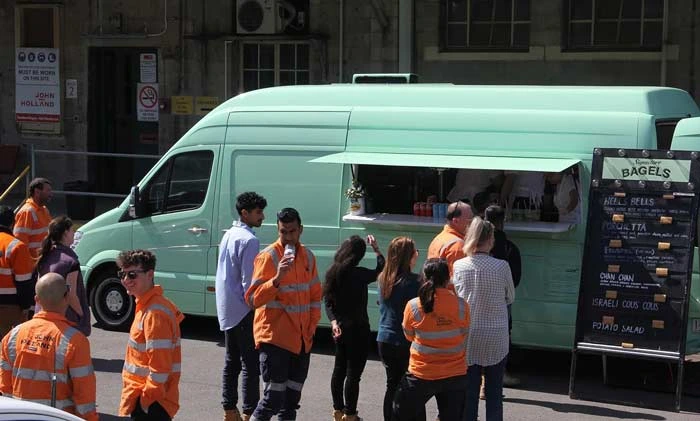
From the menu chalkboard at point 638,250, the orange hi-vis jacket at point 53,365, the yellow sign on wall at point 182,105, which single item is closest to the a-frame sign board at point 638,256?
the menu chalkboard at point 638,250

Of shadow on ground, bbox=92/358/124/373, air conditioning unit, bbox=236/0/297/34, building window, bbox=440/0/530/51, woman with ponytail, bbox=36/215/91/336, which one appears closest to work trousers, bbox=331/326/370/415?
woman with ponytail, bbox=36/215/91/336

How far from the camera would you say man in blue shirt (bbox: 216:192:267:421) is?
26.1 ft

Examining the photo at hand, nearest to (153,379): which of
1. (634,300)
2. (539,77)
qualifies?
(634,300)

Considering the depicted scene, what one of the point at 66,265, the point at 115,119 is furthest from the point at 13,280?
the point at 115,119

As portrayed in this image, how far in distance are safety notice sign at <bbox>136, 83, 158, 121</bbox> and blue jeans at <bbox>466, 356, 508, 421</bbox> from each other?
13157mm

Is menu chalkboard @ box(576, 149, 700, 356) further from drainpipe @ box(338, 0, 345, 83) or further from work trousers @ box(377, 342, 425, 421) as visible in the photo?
drainpipe @ box(338, 0, 345, 83)

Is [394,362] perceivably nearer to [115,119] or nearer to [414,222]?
[414,222]

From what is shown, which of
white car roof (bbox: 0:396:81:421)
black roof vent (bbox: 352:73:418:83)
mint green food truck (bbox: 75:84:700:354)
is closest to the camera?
white car roof (bbox: 0:396:81:421)

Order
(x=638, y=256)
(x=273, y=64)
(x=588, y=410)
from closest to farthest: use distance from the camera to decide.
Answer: (x=588, y=410) → (x=638, y=256) → (x=273, y=64)

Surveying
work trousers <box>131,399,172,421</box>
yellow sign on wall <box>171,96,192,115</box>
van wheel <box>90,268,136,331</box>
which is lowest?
van wheel <box>90,268,136,331</box>

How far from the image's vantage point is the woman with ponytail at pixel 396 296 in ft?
24.3

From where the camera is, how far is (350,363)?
7.91m

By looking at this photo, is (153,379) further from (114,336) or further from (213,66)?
(213,66)

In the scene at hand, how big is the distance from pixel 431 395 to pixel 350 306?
3.99 ft
